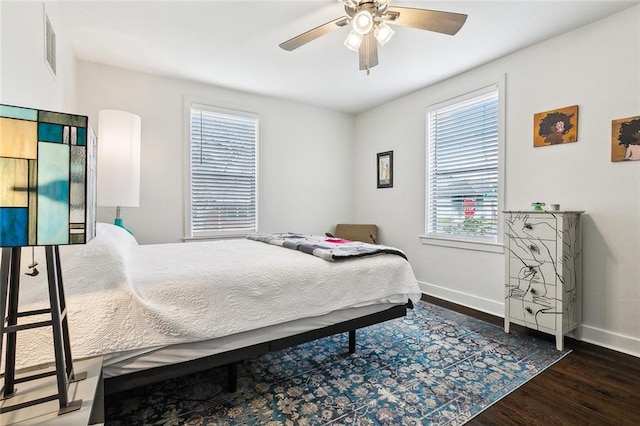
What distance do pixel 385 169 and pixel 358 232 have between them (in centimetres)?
99

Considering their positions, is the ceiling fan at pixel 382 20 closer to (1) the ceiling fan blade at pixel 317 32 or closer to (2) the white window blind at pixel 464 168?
(1) the ceiling fan blade at pixel 317 32

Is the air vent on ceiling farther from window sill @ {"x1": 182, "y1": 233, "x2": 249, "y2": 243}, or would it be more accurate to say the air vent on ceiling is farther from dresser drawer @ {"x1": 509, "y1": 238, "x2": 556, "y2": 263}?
dresser drawer @ {"x1": 509, "y1": 238, "x2": 556, "y2": 263}

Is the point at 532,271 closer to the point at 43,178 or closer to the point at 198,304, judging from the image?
the point at 198,304

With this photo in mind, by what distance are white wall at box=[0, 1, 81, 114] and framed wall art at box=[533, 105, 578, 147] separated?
3.71 meters

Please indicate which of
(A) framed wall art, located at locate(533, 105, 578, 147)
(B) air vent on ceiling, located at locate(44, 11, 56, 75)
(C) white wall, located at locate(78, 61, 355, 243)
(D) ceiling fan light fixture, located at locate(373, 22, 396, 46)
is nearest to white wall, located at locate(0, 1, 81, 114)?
(B) air vent on ceiling, located at locate(44, 11, 56, 75)

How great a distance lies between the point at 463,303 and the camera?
3.44 metres

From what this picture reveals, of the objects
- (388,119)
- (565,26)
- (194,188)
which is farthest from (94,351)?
(388,119)

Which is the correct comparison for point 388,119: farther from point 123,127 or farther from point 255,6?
point 123,127

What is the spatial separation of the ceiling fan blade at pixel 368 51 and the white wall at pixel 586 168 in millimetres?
1561

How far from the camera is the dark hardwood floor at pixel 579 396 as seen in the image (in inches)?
62.7

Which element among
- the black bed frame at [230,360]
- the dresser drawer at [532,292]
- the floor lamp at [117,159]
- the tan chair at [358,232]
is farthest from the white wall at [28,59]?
the dresser drawer at [532,292]

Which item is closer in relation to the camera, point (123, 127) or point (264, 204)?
point (123, 127)

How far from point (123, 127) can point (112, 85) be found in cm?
74

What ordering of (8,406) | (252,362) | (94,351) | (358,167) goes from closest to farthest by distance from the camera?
(8,406) < (94,351) < (252,362) < (358,167)
